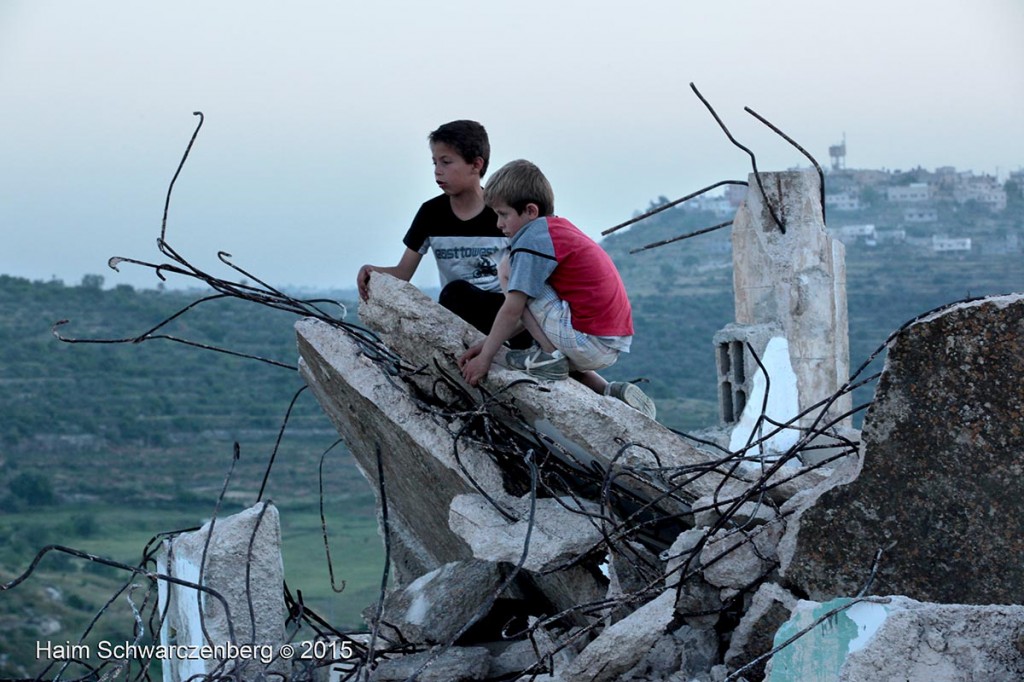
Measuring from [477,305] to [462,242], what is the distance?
0.32 meters

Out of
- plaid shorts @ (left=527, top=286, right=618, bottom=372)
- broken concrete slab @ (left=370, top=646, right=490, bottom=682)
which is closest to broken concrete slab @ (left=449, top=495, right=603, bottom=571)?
broken concrete slab @ (left=370, top=646, right=490, bottom=682)

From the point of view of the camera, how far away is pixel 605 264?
5.64m

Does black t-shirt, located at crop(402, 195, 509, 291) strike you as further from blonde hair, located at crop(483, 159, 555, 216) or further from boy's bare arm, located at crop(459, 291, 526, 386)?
boy's bare arm, located at crop(459, 291, 526, 386)

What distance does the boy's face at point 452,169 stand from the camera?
603 centimetres

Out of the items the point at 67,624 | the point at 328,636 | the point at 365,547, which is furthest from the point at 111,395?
the point at 328,636

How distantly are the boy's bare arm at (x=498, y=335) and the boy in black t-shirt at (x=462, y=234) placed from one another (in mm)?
616

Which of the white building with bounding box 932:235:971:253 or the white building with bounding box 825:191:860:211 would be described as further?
the white building with bounding box 825:191:860:211

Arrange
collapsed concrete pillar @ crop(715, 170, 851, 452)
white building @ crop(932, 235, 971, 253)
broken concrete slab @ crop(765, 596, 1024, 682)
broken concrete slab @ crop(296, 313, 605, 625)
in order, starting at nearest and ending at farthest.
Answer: broken concrete slab @ crop(765, 596, 1024, 682) → broken concrete slab @ crop(296, 313, 605, 625) → collapsed concrete pillar @ crop(715, 170, 851, 452) → white building @ crop(932, 235, 971, 253)

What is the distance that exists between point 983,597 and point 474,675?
1.95 meters

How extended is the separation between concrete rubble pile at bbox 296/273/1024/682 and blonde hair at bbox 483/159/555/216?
21.8 inches

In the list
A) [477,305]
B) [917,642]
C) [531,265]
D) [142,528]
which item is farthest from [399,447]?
[142,528]

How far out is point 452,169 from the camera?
6.05 m

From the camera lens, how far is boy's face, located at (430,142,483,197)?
6031 mm

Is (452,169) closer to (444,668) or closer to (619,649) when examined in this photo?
(444,668)
